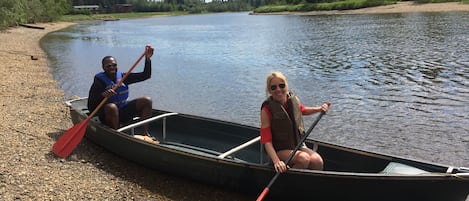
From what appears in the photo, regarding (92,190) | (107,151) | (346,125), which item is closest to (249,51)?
(346,125)

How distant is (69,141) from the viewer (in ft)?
23.4

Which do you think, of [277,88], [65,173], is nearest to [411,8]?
[277,88]

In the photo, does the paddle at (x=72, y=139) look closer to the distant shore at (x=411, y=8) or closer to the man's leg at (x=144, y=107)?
the man's leg at (x=144, y=107)

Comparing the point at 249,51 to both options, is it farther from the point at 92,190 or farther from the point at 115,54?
the point at 92,190

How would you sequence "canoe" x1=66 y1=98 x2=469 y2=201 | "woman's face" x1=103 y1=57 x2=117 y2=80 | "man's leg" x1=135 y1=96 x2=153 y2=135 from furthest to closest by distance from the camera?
"man's leg" x1=135 y1=96 x2=153 y2=135 → "woman's face" x1=103 y1=57 x2=117 y2=80 → "canoe" x1=66 y1=98 x2=469 y2=201

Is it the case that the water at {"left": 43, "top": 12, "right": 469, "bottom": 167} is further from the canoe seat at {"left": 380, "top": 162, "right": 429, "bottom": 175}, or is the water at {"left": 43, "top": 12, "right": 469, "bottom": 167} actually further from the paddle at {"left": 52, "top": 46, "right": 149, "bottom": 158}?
the paddle at {"left": 52, "top": 46, "right": 149, "bottom": 158}

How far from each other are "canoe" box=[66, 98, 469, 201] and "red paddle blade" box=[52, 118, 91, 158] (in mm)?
Answer: 236

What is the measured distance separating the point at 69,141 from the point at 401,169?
4.97 metres

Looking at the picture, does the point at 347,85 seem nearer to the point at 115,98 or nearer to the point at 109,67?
the point at 115,98

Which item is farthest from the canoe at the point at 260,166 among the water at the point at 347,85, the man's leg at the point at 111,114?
the water at the point at 347,85

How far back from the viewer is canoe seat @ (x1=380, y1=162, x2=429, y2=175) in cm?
495

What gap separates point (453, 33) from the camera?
2673cm

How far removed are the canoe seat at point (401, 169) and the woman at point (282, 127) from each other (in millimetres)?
772

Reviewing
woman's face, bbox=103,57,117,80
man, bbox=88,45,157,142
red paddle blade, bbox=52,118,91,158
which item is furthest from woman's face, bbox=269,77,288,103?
red paddle blade, bbox=52,118,91,158
